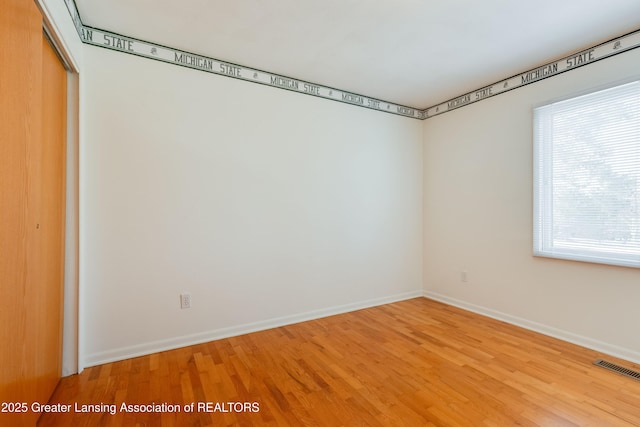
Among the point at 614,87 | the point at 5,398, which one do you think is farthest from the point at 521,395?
the point at 5,398

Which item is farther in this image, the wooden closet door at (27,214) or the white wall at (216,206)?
the white wall at (216,206)

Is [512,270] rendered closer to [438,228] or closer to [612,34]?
[438,228]

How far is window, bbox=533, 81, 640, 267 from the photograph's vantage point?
235 centimetres

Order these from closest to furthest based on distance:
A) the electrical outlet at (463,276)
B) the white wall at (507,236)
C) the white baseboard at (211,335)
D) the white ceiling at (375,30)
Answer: the white ceiling at (375,30) → the white baseboard at (211,335) → the white wall at (507,236) → the electrical outlet at (463,276)

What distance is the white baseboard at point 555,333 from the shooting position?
236 centimetres

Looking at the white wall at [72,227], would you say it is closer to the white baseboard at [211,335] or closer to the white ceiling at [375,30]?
the white baseboard at [211,335]

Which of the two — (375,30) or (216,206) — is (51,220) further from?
(375,30)

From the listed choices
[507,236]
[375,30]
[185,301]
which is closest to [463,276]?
[507,236]

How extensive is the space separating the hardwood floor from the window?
93cm

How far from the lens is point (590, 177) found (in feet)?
8.43

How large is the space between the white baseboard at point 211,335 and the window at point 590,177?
6.82ft

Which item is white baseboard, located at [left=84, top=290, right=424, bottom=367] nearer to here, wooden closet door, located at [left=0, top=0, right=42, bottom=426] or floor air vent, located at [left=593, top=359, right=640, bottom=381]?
wooden closet door, located at [left=0, top=0, right=42, bottom=426]

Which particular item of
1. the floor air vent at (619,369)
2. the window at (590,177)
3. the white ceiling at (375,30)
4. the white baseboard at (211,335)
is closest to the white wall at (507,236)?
the window at (590,177)

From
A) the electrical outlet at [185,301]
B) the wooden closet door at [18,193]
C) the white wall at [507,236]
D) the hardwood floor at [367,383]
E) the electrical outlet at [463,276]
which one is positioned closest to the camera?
the wooden closet door at [18,193]
